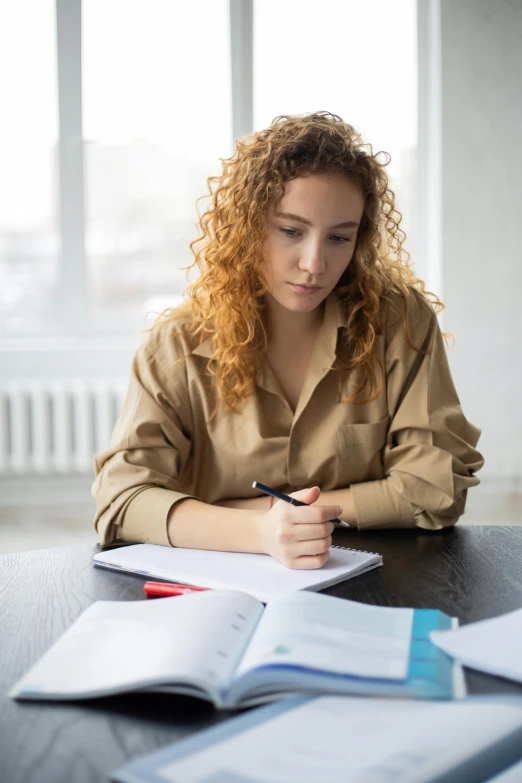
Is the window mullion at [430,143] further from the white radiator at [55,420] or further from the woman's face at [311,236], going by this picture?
the woman's face at [311,236]

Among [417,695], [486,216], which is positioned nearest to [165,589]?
[417,695]

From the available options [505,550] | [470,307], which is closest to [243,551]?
[505,550]

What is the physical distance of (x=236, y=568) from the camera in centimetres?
107

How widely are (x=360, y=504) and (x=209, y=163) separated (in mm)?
3257

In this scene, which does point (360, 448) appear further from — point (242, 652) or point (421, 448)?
point (242, 652)

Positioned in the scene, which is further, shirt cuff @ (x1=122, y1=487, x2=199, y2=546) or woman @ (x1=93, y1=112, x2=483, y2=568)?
woman @ (x1=93, y1=112, x2=483, y2=568)

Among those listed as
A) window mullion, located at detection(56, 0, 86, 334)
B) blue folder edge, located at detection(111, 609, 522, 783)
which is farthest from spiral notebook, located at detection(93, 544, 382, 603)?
window mullion, located at detection(56, 0, 86, 334)

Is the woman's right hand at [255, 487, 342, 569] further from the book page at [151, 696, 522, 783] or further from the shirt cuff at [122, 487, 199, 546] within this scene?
the book page at [151, 696, 522, 783]

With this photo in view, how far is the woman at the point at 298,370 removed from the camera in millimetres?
1377

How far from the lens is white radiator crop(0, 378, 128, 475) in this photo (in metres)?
4.01

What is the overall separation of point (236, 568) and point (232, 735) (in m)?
0.46

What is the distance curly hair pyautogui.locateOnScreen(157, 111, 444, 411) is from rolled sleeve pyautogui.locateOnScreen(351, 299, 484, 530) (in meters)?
0.05

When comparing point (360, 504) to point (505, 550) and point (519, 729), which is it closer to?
point (505, 550)

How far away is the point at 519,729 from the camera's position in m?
0.60
